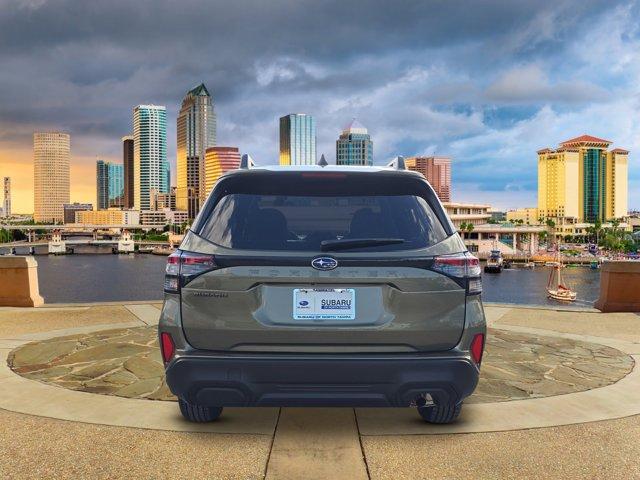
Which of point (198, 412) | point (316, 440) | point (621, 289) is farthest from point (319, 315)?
point (621, 289)

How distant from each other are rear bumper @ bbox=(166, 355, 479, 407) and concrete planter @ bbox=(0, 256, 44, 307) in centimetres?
907

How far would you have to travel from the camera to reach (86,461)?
12.4 ft

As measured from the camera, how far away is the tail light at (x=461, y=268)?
139 inches

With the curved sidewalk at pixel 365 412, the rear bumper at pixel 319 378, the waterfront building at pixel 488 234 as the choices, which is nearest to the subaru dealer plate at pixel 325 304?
the rear bumper at pixel 319 378

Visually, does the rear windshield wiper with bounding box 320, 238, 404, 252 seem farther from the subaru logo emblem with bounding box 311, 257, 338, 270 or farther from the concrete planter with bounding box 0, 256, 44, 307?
the concrete planter with bounding box 0, 256, 44, 307

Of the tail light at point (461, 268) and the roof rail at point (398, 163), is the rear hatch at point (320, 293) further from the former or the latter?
the roof rail at point (398, 163)

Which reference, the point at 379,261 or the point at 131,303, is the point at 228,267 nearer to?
the point at 379,261

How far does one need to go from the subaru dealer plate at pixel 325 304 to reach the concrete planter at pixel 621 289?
8.78 m

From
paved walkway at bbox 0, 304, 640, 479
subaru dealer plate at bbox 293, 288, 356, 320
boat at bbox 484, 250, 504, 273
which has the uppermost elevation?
subaru dealer plate at bbox 293, 288, 356, 320

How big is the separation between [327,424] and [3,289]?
9.45 meters

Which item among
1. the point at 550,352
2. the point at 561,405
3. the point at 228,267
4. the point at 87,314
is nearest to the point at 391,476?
the point at 228,267

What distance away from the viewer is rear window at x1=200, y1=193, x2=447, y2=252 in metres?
3.54

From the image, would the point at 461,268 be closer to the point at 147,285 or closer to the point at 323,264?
the point at 323,264

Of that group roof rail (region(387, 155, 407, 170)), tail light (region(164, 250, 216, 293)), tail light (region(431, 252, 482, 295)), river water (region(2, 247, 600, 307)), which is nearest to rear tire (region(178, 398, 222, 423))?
tail light (region(164, 250, 216, 293))
